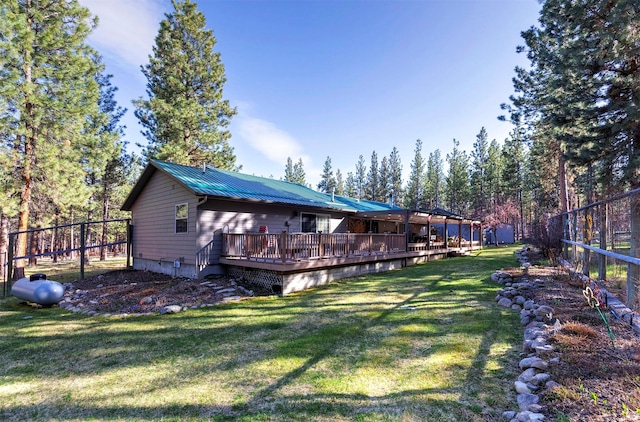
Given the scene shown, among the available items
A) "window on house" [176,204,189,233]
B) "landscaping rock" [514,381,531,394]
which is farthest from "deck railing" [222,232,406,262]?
"landscaping rock" [514,381,531,394]

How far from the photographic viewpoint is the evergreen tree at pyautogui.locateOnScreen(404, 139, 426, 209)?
4969cm

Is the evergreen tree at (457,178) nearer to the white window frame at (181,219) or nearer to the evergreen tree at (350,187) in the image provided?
the evergreen tree at (350,187)

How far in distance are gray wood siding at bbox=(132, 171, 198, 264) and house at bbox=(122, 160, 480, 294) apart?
36 mm

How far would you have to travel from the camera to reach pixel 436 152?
5047cm

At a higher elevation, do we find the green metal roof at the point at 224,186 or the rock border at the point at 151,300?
the green metal roof at the point at 224,186

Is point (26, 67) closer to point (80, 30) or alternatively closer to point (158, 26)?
point (80, 30)

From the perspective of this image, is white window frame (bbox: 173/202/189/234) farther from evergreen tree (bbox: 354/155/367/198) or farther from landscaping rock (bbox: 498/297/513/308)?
evergreen tree (bbox: 354/155/367/198)

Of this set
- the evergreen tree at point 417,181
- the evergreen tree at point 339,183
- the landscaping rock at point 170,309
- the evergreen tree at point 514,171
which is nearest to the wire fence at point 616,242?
the landscaping rock at point 170,309

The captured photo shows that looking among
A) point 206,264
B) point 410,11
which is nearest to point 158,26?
point 410,11

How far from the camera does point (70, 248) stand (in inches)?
1152

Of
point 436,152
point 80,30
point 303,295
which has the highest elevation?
point 436,152

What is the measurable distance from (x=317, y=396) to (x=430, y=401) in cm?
121

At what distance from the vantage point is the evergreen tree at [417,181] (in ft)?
163

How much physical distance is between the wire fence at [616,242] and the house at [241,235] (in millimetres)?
6584
